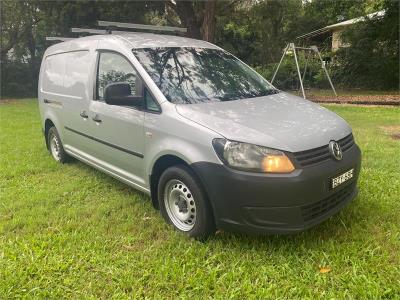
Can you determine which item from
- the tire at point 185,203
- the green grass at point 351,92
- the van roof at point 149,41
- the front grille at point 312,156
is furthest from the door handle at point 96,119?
the green grass at point 351,92

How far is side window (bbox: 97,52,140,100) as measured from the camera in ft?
13.2

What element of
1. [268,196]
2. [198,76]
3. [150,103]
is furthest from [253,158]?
[198,76]

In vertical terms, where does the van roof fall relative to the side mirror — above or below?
above

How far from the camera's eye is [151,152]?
3.71 meters

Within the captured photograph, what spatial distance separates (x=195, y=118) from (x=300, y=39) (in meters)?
27.1

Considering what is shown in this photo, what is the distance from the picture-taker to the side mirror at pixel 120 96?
12.2 feet

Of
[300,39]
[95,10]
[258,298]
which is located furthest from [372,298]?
[300,39]

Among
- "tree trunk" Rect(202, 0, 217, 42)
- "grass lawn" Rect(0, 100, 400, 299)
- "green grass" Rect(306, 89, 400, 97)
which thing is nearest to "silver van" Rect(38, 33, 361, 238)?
"grass lawn" Rect(0, 100, 400, 299)

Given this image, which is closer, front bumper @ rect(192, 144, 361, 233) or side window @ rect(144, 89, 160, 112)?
front bumper @ rect(192, 144, 361, 233)

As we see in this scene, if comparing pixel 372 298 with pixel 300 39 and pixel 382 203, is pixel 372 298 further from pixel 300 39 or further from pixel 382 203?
pixel 300 39

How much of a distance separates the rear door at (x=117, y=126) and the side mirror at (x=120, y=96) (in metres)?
0.11

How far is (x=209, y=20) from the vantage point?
46.6 ft

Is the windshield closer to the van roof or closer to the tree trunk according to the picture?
the van roof

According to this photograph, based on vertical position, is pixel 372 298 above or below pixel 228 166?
below
